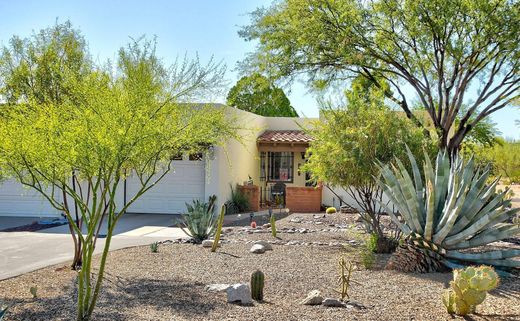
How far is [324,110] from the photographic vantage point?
1175 cm

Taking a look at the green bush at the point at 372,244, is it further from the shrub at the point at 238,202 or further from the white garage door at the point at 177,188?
the shrub at the point at 238,202

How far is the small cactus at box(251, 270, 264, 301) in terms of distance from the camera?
7090 millimetres

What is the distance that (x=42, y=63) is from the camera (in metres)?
10.1

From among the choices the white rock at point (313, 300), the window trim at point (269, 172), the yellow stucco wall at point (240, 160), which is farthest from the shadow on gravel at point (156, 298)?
the window trim at point (269, 172)

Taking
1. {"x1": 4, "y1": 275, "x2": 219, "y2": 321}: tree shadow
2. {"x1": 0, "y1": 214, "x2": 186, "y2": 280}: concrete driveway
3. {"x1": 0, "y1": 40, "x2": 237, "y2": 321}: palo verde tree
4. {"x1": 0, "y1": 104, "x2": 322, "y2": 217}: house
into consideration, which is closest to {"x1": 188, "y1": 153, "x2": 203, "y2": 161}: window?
{"x1": 0, "y1": 104, "x2": 322, "y2": 217}: house

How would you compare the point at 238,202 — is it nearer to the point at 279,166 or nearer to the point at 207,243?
the point at 279,166

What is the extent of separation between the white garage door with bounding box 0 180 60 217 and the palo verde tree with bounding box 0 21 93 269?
9368 mm

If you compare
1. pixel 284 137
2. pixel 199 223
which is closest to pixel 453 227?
pixel 199 223

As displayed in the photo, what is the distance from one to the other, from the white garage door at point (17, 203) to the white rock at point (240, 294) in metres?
13.6

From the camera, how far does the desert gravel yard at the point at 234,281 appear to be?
643 centimetres

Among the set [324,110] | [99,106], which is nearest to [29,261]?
[99,106]

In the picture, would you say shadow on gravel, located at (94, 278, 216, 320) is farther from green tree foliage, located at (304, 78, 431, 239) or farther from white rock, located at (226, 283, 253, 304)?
green tree foliage, located at (304, 78, 431, 239)

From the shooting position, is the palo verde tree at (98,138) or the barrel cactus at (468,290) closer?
the palo verde tree at (98,138)

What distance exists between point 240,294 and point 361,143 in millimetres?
4805
